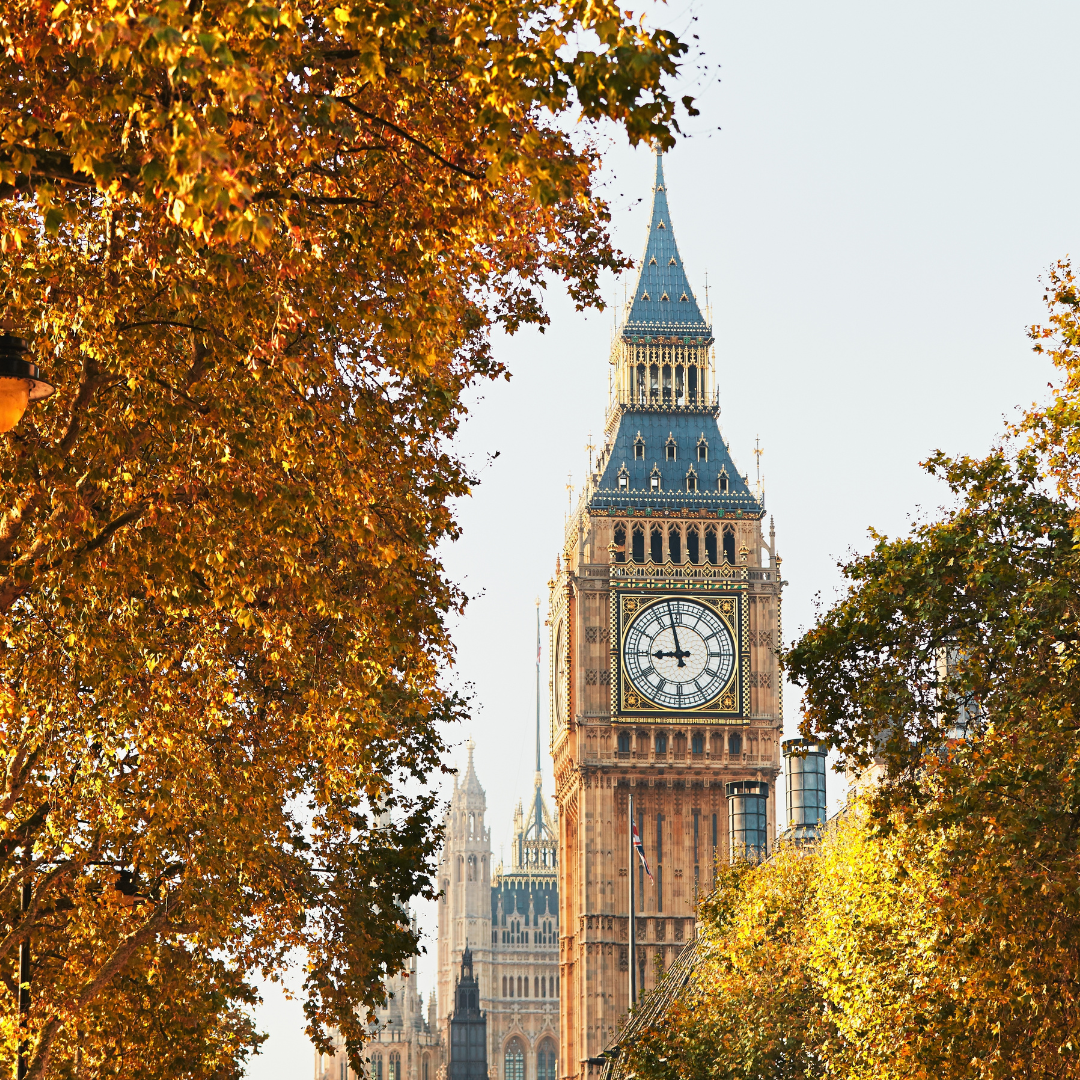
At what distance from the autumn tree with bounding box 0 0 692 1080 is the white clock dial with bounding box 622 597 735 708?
70740 millimetres

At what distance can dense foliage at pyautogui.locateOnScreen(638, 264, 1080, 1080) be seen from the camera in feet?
73.8

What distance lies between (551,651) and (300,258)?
91.6 meters

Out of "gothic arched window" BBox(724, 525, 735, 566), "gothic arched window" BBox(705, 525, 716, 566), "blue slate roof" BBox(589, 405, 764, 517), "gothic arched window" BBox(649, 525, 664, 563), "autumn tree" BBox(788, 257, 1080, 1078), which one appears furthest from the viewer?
"blue slate roof" BBox(589, 405, 764, 517)

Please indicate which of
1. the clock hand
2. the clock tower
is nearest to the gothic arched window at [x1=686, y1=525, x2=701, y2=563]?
the clock tower

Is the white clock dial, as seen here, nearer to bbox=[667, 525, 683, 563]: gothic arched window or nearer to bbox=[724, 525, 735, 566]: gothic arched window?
bbox=[667, 525, 683, 563]: gothic arched window

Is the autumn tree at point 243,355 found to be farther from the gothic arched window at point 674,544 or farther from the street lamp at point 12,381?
the gothic arched window at point 674,544

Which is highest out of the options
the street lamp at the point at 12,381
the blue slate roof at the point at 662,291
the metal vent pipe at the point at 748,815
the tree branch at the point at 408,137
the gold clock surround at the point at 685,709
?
the blue slate roof at the point at 662,291

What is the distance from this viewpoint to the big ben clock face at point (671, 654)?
92312 mm

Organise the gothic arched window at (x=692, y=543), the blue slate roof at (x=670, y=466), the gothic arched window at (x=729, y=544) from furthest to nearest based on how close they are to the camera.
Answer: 1. the blue slate roof at (x=670, y=466)
2. the gothic arched window at (x=729, y=544)
3. the gothic arched window at (x=692, y=543)

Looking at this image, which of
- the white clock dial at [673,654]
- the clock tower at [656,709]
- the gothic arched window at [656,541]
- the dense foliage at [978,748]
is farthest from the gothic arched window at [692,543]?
the dense foliage at [978,748]

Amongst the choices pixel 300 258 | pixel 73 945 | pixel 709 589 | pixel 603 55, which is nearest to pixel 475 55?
pixel 603 55

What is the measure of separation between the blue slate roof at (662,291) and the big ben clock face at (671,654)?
17.5 meters

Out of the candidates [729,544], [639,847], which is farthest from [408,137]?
[729,544]

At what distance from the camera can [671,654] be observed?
306ft
